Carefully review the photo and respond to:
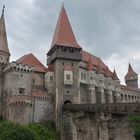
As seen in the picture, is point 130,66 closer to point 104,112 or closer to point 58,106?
point 58,106

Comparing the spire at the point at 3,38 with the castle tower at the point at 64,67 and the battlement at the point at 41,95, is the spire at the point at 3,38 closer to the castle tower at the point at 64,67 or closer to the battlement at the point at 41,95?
the castle tower at the point at 64,67

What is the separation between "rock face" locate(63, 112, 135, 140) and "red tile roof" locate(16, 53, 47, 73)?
10.5 metres

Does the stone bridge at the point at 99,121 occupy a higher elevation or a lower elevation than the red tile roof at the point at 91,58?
lower

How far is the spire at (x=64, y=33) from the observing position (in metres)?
52.3

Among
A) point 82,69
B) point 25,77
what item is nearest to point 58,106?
point 25,77

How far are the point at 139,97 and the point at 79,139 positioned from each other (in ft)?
121

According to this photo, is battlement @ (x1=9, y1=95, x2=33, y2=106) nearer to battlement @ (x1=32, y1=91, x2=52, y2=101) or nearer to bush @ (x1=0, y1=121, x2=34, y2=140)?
battlement @ (x1=32, y1=91, x2=52, y2=101)

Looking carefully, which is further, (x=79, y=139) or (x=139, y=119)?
(x=139, y=119)

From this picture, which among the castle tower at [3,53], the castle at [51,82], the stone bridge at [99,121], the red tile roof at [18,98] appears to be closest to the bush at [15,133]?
the stone bridge at [99,121]

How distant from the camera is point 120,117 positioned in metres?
34.0

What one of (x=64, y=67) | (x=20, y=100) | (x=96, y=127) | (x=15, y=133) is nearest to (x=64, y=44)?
(x=64, y=67)

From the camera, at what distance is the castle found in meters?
44.6

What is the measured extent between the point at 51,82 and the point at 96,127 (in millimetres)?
13190

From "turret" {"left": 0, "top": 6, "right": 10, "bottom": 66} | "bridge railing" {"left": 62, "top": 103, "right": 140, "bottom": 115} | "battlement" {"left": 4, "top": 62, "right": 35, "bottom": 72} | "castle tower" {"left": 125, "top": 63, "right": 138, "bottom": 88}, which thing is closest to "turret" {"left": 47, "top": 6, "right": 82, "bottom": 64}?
"battlement" {"left": 4, "top": 62, "right": 35, "bottom": 72}
